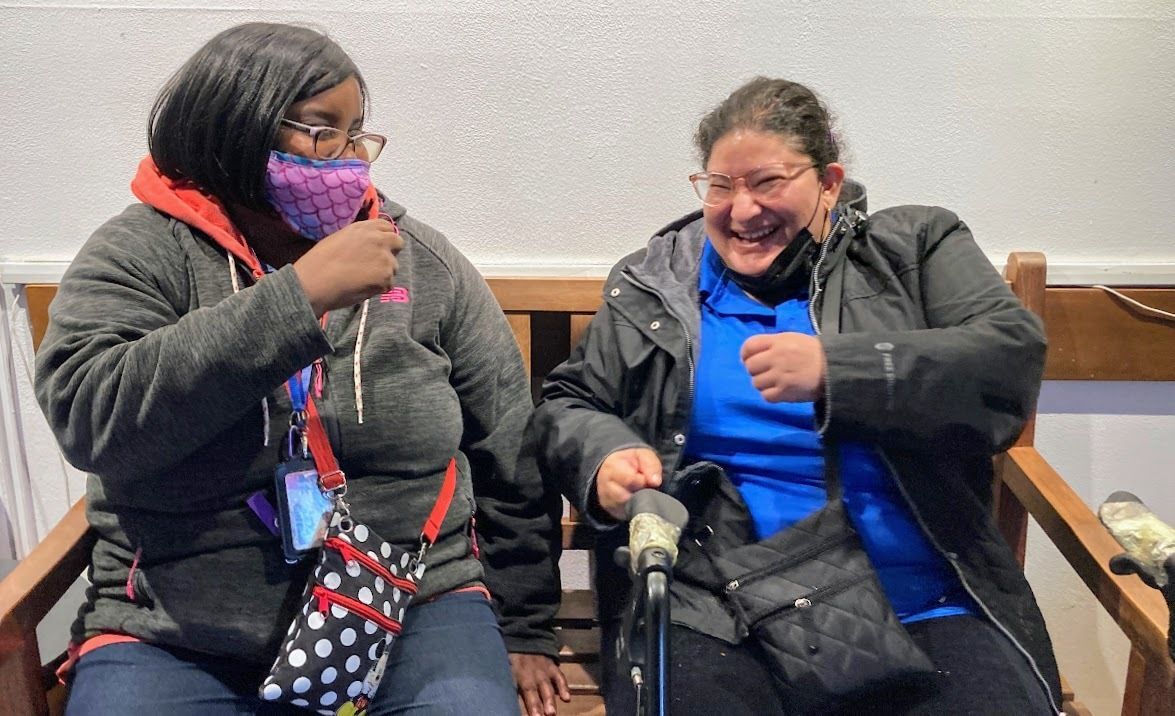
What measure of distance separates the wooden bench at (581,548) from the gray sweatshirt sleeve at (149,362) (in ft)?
0.84

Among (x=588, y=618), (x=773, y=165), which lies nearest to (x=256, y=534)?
(x=588, y=618)

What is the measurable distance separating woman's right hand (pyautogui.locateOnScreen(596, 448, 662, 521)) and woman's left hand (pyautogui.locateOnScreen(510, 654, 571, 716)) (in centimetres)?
38

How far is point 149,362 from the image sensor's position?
117 centimetres

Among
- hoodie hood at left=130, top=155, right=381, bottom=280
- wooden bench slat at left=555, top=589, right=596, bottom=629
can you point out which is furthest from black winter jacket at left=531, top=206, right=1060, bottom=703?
hoodie hood at left=130, top=155, right=381, bottom=280

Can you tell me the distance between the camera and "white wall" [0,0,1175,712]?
1764mm

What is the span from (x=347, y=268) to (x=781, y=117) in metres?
0.72

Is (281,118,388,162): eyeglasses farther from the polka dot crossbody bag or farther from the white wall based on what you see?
the white wall

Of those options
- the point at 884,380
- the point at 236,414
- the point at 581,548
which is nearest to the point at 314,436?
the point at 236,414

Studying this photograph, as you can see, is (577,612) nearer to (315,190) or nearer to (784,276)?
(784,276)

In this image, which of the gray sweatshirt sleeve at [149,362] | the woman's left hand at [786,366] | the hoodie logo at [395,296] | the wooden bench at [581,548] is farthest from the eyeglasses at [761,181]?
the gray sweatshirt sleeve at [149,362]

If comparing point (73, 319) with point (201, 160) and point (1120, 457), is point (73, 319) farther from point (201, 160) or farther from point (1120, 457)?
point (1120, 457)

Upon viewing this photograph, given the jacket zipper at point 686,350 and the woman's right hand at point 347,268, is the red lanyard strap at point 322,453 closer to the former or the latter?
the woman's right hand at point 347,268

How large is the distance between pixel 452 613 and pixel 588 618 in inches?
15.6

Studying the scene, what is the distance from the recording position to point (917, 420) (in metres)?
1.33
